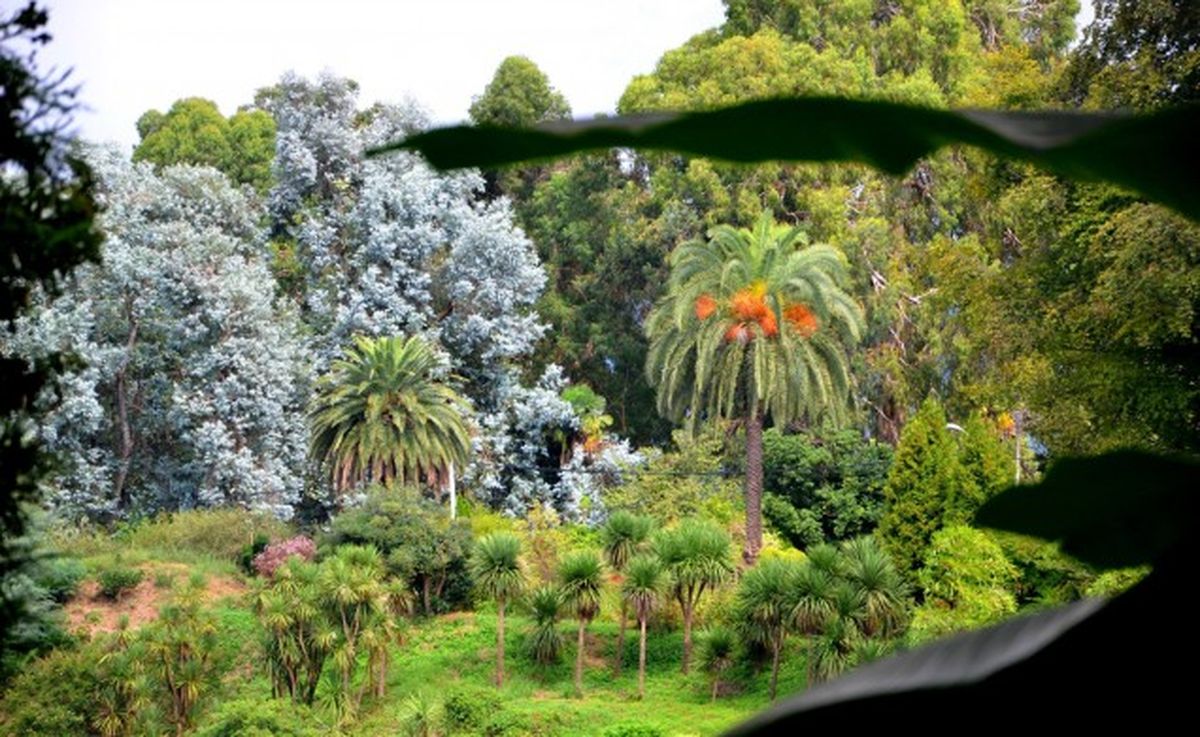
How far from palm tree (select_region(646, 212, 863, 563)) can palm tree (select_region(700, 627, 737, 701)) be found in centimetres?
358

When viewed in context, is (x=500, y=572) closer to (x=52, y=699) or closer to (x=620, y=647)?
(x=620, y=647)

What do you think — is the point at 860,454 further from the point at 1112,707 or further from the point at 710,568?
the point at 1112,707

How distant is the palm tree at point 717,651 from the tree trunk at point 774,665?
20.6 inches

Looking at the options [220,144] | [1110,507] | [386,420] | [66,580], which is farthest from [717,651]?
[220,144]

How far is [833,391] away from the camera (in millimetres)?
22875

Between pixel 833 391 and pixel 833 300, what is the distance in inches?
53.5

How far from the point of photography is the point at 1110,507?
19.5 inches

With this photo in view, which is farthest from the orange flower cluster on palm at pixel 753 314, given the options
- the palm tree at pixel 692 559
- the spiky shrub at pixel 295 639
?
the spiky shrub at pixel 295 639

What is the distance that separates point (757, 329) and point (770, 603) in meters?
5.25

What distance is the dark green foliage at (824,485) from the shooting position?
25328 millimetres

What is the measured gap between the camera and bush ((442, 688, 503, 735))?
1686cm

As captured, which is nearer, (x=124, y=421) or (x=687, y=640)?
(x=687, y=640)

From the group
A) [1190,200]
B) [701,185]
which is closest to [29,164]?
[1190,200]

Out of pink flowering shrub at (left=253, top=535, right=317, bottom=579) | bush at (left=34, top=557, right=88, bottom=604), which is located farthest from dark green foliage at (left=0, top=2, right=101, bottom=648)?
pink flowering shrub at (left=253, top=535, right=317, bottom=579)
